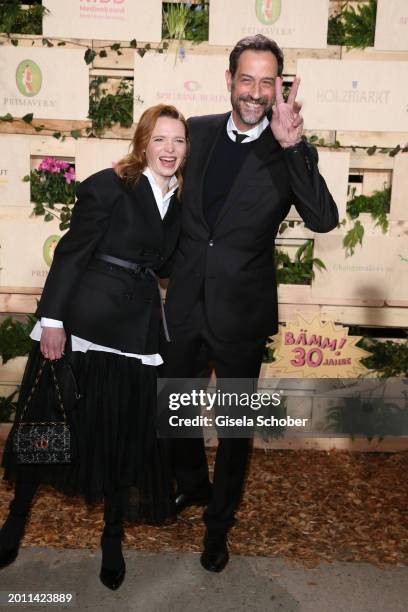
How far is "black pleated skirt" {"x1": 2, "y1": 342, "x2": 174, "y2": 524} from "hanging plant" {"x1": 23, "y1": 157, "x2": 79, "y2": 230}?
156cm

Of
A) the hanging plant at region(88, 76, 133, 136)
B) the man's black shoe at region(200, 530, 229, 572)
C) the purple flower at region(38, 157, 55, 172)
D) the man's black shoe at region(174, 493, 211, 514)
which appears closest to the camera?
the man's black shoe at region(200, 530, 229, 572)

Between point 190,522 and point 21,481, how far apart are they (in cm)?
106

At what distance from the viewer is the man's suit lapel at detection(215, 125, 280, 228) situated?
304 cm

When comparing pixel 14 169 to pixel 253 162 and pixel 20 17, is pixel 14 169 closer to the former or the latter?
pixel 20 17

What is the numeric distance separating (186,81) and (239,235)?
1.51 m

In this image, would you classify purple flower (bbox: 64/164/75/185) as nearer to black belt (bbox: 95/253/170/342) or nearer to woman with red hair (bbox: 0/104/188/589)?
woman with red hair (bbox: 0/104/188/589)

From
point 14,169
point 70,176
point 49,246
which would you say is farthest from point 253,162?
point 14,169

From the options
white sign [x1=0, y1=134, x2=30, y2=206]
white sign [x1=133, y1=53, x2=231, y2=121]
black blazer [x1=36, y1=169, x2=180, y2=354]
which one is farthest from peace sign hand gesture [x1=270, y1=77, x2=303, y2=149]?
white sign [x1=0, y1=134, x2=30, y2=206]

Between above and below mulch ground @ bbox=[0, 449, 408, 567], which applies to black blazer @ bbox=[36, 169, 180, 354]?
above

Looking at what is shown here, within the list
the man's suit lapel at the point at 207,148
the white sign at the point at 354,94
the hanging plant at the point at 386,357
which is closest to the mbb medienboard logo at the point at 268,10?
the white sign at the point at 354,94

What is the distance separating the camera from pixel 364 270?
4344 millimetres

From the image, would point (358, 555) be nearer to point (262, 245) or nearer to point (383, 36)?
point (262, 245)

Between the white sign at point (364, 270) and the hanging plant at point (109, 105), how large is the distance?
1436 mm

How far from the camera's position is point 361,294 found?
14.4 feet
